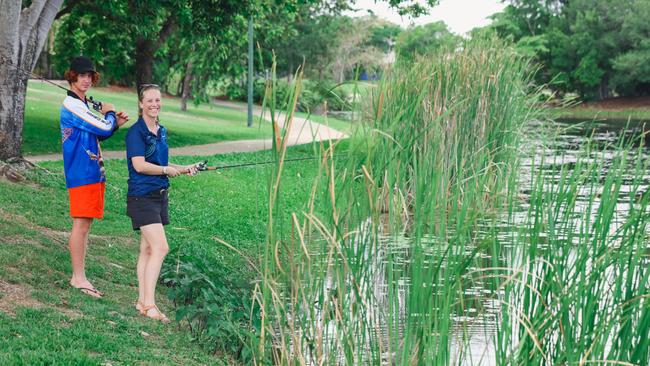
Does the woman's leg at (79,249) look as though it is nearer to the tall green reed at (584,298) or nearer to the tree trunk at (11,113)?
the tall green reed at (584,298)

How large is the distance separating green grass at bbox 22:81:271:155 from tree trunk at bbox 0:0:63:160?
362 centimetres

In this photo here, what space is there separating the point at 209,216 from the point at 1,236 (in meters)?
3.81

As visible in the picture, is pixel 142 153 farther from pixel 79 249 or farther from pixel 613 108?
pixel 613 108

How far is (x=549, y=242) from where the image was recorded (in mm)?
4137

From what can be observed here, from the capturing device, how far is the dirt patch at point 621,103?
54081mm

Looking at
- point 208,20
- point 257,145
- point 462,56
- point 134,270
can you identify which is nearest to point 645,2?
point 257,145

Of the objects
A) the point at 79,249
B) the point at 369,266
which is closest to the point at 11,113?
the point at 79,249

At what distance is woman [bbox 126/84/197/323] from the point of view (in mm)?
5715

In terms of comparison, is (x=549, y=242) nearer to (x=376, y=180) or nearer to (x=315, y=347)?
(x=376, y=180)

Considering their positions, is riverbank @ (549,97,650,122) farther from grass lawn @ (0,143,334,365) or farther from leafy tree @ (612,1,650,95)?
grass lawn @ (0,143,334,365)

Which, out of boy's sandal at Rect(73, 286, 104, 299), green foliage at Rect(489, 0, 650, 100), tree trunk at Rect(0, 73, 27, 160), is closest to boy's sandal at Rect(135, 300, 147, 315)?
boy's sandal at Rect(73, 286, 104, 299)

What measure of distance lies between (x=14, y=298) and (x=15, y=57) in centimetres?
694

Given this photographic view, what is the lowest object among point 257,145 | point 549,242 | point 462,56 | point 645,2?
point 257,145

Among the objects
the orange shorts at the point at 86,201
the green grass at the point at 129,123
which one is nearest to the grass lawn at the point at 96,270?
the orange shorts at the point at 86,201
